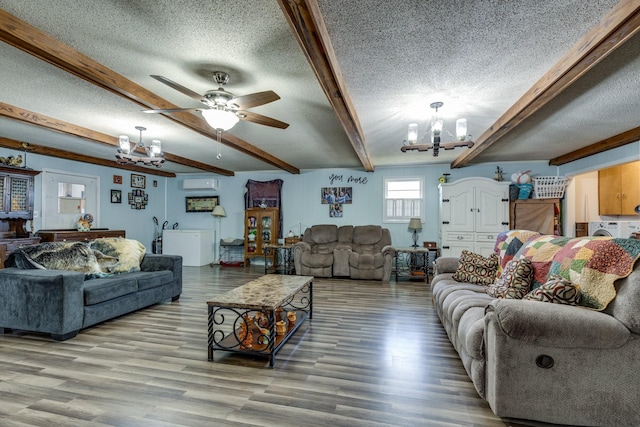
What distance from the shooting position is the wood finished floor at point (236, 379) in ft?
5.50

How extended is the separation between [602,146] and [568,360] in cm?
435

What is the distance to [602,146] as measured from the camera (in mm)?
4391

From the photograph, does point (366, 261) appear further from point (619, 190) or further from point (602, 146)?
point (619, 190)

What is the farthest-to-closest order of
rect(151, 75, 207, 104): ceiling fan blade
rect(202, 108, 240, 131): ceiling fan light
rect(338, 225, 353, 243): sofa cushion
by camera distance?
rect(338, 225, 353, 243): sofa cushion → rect(202, 108, 240, 131): ceiling fan light → rect(151, 75, 207, 104): ceiling fan blade

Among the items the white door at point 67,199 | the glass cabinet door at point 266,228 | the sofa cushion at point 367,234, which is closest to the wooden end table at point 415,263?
the sofa cushion at point 367,234

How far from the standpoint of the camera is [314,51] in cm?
184

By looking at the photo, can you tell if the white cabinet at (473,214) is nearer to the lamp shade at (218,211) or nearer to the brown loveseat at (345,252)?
the brown loveseat at (345,252)

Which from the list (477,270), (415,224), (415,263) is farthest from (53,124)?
(415,263)

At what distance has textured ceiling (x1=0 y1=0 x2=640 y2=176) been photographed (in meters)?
1.69

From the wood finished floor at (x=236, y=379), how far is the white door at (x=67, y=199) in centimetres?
355

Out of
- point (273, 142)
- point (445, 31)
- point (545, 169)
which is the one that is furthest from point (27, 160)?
point (545, 169)

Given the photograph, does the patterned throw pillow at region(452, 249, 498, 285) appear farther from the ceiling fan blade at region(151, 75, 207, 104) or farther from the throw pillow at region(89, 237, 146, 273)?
the throw pillow at region(89, 237, 146, 273)

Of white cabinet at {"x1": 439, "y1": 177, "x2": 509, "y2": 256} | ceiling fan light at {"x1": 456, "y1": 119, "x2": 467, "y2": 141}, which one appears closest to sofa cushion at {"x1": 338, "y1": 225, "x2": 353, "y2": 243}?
white cabinet at {"x1": 439, "y1": 177, "x2": 509, "y2": 256}

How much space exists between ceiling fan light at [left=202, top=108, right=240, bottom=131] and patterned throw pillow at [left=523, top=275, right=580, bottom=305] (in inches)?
102
